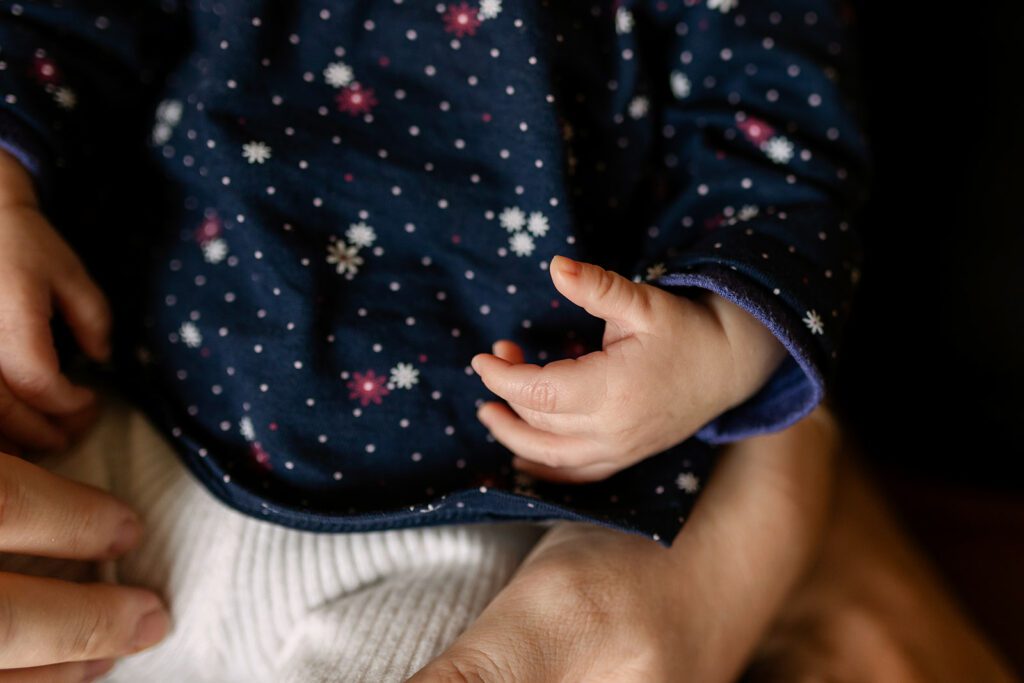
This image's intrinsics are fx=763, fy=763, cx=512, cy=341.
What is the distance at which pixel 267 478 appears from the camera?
2.11 ft

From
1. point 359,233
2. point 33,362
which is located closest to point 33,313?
point 33,362

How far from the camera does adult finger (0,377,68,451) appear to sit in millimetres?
589

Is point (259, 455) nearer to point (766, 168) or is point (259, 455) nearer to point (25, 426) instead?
point (25, 426)

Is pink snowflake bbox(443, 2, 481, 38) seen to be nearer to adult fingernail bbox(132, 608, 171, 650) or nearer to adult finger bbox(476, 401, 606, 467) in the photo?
adult finger bbox(476, 401, 606, 467)

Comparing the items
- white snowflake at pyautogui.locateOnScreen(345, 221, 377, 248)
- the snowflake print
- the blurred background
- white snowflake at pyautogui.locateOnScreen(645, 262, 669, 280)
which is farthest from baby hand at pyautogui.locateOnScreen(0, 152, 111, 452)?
the blurred background

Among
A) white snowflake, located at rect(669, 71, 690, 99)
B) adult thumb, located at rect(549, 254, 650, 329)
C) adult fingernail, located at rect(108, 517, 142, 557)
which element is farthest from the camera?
white snowflake, located at rect(669, 71, 690, 99)

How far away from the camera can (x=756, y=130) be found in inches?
26.9

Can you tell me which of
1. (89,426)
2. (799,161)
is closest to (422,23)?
(799,161)

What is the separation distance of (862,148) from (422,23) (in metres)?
0.41

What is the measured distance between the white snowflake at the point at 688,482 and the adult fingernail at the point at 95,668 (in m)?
0.49

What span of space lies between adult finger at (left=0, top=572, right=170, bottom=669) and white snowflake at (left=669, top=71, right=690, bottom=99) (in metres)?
0.65

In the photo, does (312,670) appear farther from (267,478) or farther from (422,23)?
(422,23)

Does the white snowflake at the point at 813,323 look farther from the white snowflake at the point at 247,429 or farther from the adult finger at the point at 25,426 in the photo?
the adult finger at the point at 25,426

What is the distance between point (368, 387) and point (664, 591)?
29 centimetres
